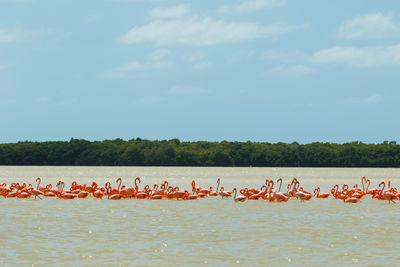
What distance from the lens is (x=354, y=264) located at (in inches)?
491

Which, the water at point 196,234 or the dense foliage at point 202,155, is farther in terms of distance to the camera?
the dense foliage at point 202,155

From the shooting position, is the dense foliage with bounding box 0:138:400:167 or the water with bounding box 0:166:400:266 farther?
the dense foliage with bounding box 0:138:400:167

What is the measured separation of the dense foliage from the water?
295ft

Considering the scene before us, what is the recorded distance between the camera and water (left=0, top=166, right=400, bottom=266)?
1298 cm

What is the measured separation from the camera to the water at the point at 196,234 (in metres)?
13.0

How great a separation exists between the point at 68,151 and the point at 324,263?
10674 centimetres

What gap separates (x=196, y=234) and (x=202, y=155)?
98994 millimetres

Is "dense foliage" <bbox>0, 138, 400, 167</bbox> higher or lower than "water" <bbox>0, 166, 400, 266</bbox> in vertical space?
higher

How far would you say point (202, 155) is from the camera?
115188mm

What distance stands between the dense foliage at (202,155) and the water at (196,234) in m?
90.1

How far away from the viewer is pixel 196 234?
16203mm

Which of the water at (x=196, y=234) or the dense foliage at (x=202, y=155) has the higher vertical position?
the dense foliage at (x=202, y=155)

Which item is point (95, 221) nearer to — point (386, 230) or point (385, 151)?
point (386, 230)

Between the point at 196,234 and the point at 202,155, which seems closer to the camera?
the point at 196,234
